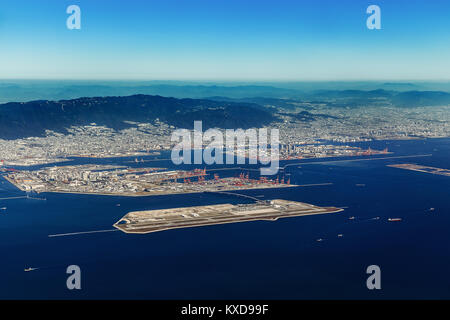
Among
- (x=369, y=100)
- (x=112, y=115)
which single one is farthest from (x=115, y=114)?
(x=369, y=100)

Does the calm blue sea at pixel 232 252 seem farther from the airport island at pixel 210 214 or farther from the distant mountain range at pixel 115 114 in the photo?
the distant mountain range at pixel 115 114

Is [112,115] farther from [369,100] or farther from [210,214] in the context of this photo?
[369,100]

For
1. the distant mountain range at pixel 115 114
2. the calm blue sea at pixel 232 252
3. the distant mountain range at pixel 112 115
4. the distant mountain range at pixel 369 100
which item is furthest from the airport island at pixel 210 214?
the distant mountain range at pixel 369 100

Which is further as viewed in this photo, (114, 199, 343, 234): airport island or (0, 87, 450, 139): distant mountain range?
(0, 87, 450, 139): distant mountain range

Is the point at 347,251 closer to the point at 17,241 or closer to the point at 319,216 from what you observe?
the point at 319,216

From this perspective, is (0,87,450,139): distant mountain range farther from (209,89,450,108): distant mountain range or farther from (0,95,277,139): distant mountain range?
(209,89,450,108): distant mountain range

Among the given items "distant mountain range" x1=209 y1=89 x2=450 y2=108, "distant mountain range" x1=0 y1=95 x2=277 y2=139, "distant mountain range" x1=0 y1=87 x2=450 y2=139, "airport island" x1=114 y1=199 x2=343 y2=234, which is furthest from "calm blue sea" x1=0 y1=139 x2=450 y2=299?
"distant mountain range" x1=209 y1=89 x2=450 y2=108

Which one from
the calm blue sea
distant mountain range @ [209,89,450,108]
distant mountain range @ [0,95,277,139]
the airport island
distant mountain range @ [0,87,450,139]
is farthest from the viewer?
distant mountain range @ [209,89,450,108]
